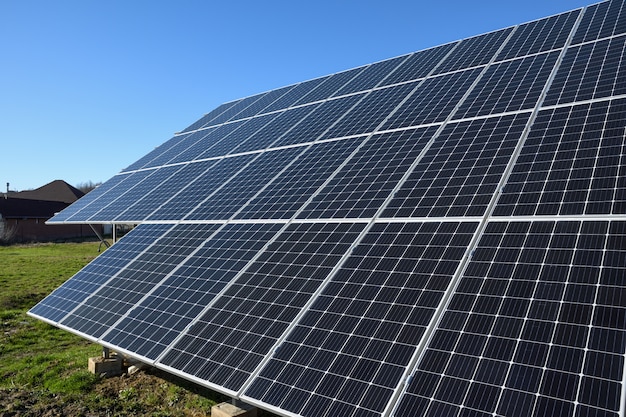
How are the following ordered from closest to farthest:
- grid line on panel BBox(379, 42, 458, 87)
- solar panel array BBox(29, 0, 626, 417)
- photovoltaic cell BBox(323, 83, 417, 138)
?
solar panel array BBox(29, 0, 626, 417)
photovoltaic cell BBox(323, 83, 417, 138)
grid line on panel BBox(379, 42, 458, 87)

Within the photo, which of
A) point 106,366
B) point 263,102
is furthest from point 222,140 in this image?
point 106,366

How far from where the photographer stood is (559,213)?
851cm

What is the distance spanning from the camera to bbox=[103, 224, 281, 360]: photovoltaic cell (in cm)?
1037

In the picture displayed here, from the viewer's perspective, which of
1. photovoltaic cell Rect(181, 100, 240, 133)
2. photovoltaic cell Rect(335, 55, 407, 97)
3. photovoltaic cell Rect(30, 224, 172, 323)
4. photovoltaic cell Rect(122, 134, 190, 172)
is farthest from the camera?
photovoltaic cell Rect(181, 100, 240, 133)

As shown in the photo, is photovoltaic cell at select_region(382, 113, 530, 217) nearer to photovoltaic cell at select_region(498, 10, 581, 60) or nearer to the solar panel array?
the solar panel array

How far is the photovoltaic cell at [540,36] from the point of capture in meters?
17.3

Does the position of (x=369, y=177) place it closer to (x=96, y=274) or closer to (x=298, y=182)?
(x=298, y=182)

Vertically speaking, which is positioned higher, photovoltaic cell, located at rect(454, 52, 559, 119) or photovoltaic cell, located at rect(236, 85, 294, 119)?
photovoltaic cell, located at rect(236, 85, 294, 119)

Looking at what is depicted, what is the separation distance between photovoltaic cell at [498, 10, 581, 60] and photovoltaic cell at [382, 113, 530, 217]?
251 inches

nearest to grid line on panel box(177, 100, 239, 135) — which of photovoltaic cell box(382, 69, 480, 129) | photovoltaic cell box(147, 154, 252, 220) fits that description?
photovoltaic cell box(147, 154, 252, 220)

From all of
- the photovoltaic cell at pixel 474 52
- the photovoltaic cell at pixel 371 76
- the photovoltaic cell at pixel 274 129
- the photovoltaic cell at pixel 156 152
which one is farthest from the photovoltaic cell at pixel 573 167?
the photovoltaic cell at pixel 156 152

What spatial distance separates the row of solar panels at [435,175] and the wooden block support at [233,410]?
4910 millimetres

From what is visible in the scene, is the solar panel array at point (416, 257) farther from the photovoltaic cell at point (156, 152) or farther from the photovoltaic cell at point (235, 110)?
the photovoltaic cell at point (235, 110)

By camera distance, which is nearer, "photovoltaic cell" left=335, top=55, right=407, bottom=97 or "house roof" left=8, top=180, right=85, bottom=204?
"photovoltaic cell" left=335, top=55, right=407, bottom=97
